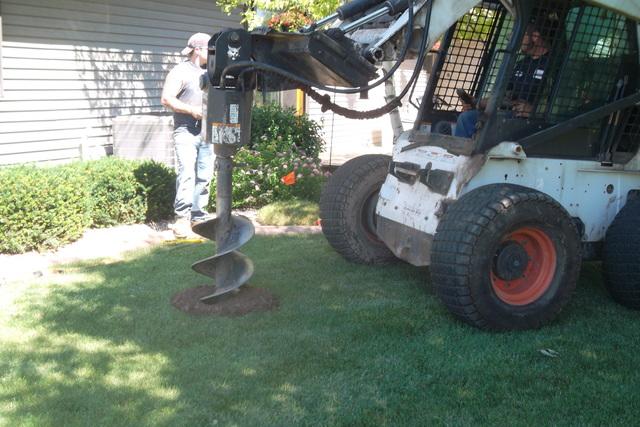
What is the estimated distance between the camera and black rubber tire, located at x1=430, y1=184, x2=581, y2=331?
4.64m

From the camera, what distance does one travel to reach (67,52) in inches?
409

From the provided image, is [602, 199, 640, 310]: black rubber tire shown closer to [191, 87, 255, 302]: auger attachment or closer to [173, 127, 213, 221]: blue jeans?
[191, 87, 255, 302]: auger attachment

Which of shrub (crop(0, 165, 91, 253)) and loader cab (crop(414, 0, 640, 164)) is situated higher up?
loader cab (crop(414, 0, 640, 164))

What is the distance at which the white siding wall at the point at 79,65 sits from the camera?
31.8 feet

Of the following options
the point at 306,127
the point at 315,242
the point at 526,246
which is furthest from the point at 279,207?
the point at 526,246

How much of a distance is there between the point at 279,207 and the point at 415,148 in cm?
320

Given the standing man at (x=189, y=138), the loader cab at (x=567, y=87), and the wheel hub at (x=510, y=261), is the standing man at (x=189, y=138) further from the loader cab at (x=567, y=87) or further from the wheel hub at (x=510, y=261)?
the wheel hub at (x=510, y=261)

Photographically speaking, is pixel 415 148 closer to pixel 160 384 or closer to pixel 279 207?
pixel 160 384

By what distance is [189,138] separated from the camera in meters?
7.60

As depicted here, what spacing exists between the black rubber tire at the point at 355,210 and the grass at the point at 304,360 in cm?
42

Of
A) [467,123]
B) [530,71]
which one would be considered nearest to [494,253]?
[467,123]

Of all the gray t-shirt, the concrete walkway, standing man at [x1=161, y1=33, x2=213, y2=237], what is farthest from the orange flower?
the gray t-shirt

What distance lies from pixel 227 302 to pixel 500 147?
2.13 meters

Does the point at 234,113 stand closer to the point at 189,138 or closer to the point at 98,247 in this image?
the point at 189,138
